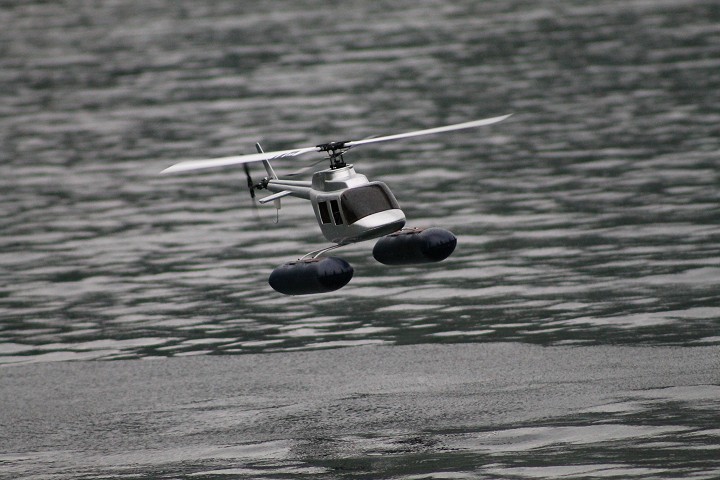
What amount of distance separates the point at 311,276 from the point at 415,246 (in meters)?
1.39

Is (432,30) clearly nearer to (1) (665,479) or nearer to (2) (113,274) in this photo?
(2) (113,274)

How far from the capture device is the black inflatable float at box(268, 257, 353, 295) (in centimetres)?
1653

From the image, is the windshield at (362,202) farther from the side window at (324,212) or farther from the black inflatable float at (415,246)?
the black inflatable float at (415,246)

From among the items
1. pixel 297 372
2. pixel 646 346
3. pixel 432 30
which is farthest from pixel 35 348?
pixel 432 30

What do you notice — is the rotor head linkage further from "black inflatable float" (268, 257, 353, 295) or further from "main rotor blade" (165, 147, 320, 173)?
"black inflatable float" (268, 257, 353, 295)

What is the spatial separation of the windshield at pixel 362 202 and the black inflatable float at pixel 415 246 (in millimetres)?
500

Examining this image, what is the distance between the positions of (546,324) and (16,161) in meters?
24.2

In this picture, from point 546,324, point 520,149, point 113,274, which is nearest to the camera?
point 546,324

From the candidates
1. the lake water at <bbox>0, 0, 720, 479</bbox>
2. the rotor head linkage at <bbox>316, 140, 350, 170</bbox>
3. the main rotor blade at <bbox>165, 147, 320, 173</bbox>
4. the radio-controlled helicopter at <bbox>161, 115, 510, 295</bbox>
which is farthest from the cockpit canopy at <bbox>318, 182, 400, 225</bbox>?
the lake water at <bbox>0, 0, 720, 479</bbox>

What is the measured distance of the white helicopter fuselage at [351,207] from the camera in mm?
16453

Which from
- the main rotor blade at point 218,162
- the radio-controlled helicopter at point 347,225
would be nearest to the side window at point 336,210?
the radio-controlled helicopter at point 347,225

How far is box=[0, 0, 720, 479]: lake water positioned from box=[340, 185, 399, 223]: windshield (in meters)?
2.47

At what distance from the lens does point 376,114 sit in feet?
145

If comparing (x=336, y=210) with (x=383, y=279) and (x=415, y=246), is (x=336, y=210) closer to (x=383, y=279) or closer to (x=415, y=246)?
(x=415, y=246)
